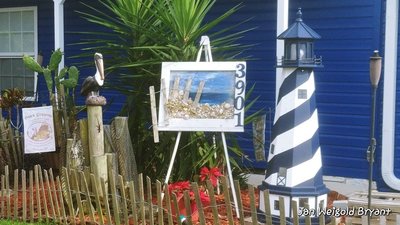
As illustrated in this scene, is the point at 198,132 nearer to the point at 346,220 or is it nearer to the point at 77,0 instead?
the point at 346,220

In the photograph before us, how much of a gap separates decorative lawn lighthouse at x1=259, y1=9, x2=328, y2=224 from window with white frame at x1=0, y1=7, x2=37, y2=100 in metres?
5.85

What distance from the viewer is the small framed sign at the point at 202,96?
A: 5.73 metres

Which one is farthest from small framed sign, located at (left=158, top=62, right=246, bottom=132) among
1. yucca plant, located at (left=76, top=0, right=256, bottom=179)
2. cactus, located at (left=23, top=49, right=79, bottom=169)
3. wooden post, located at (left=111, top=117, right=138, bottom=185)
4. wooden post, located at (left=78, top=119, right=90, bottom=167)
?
cactus, located at (left=23, top=49, right=79, bottom=169)

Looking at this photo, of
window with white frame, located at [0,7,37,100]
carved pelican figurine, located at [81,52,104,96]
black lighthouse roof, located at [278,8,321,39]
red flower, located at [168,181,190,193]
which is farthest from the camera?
window with white frame, located at [0,7,37,100]

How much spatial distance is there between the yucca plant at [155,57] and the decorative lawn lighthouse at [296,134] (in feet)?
3.86

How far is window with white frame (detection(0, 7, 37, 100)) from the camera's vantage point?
10023mm

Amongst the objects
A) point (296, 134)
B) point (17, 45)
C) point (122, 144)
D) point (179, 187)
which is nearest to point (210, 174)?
point (179, 187)

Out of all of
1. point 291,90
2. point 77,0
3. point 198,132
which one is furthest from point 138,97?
point 77,0

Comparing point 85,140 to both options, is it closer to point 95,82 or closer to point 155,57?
point 95,82

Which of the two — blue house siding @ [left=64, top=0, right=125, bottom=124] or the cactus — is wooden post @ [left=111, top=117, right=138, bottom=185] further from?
blue house siding @ [left=64, top=0, right=125, bottom=124]

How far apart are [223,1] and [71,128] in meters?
2.64

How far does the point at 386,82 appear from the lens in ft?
21.9

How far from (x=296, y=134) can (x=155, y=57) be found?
6.85 ft

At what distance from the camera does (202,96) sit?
5.81 metres
